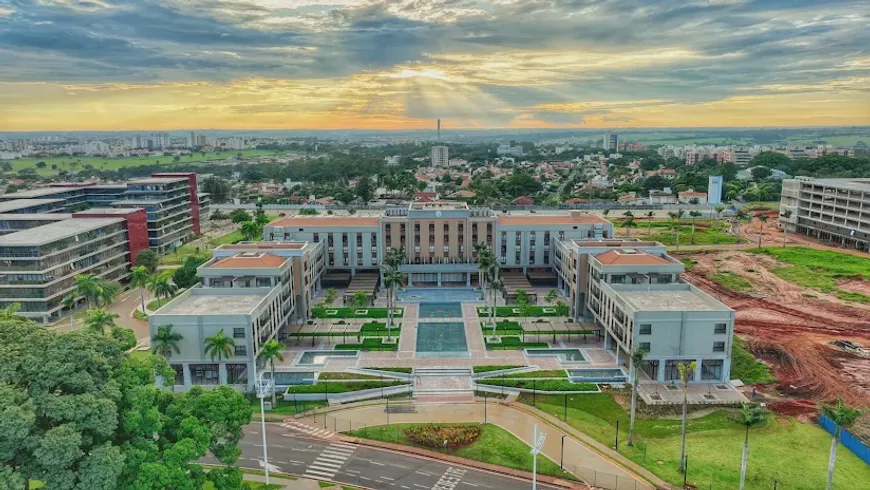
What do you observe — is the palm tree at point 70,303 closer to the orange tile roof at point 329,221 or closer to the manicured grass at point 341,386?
the orange tile roof at point 329,221

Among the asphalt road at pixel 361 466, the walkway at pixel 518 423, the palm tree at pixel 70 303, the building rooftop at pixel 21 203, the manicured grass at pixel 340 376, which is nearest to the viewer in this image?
the asphalt road at pixel 361 466

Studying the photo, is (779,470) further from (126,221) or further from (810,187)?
(810,187)

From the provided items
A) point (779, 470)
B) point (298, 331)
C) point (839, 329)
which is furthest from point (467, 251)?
point (779, 470)

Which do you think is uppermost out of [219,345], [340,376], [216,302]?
[216,302]

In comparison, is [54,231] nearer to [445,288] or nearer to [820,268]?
[445,288]

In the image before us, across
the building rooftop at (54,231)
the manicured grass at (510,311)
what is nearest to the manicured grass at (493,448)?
the manicured grass at (510,311)

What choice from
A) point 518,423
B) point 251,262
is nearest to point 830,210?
point 518,423
